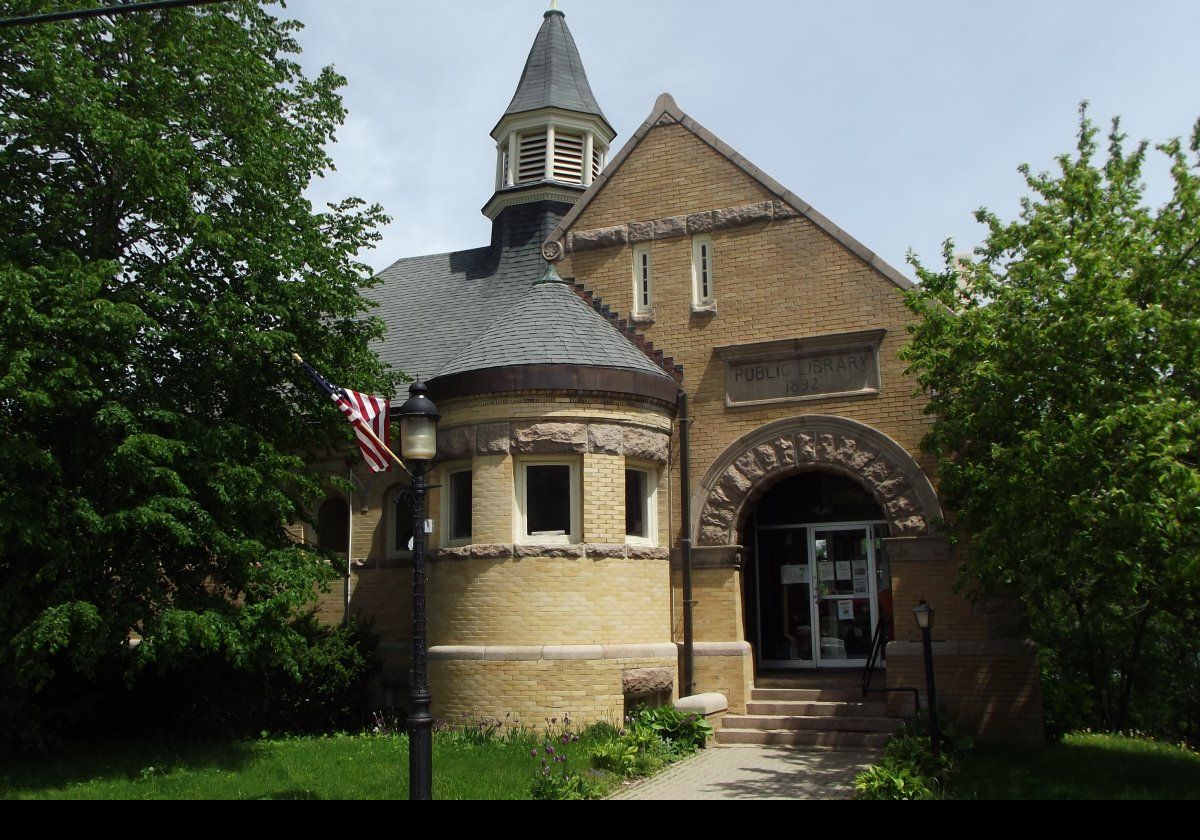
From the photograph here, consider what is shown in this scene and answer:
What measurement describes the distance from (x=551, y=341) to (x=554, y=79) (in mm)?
10837

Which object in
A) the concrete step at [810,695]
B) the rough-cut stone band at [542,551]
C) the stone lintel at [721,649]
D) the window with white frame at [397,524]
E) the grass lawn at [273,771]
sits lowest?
the grass lawn at [273,771]

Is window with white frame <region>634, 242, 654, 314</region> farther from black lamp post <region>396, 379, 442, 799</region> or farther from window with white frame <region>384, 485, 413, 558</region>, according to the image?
black lamp post <region>396, 379, 442, 799</region>

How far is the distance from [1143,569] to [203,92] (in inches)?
515

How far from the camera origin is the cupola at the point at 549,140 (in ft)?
75.0

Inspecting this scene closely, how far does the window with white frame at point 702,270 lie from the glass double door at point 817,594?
4058 mm

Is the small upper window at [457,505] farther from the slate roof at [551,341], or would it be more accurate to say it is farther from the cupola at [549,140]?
the cupola at [549,140]

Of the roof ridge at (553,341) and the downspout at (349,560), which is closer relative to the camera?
the roof ridge at (553,341)

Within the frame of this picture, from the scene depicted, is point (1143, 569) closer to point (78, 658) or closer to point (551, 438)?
point (551, 438)

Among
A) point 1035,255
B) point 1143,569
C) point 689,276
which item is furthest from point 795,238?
point 1143,569

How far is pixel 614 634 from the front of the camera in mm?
15000

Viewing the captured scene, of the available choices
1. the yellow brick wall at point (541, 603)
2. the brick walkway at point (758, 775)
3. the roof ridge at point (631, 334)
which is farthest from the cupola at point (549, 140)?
the brick walkway at point (758, 775)

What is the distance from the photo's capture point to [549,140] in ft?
77.2

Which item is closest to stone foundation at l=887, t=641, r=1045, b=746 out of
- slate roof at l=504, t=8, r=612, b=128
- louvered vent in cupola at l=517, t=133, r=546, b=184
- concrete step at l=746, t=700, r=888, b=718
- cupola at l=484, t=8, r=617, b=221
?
concrete step at l=746, t=700, r=888, b=718

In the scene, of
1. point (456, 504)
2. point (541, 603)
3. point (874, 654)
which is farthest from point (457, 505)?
point (874, 654)
